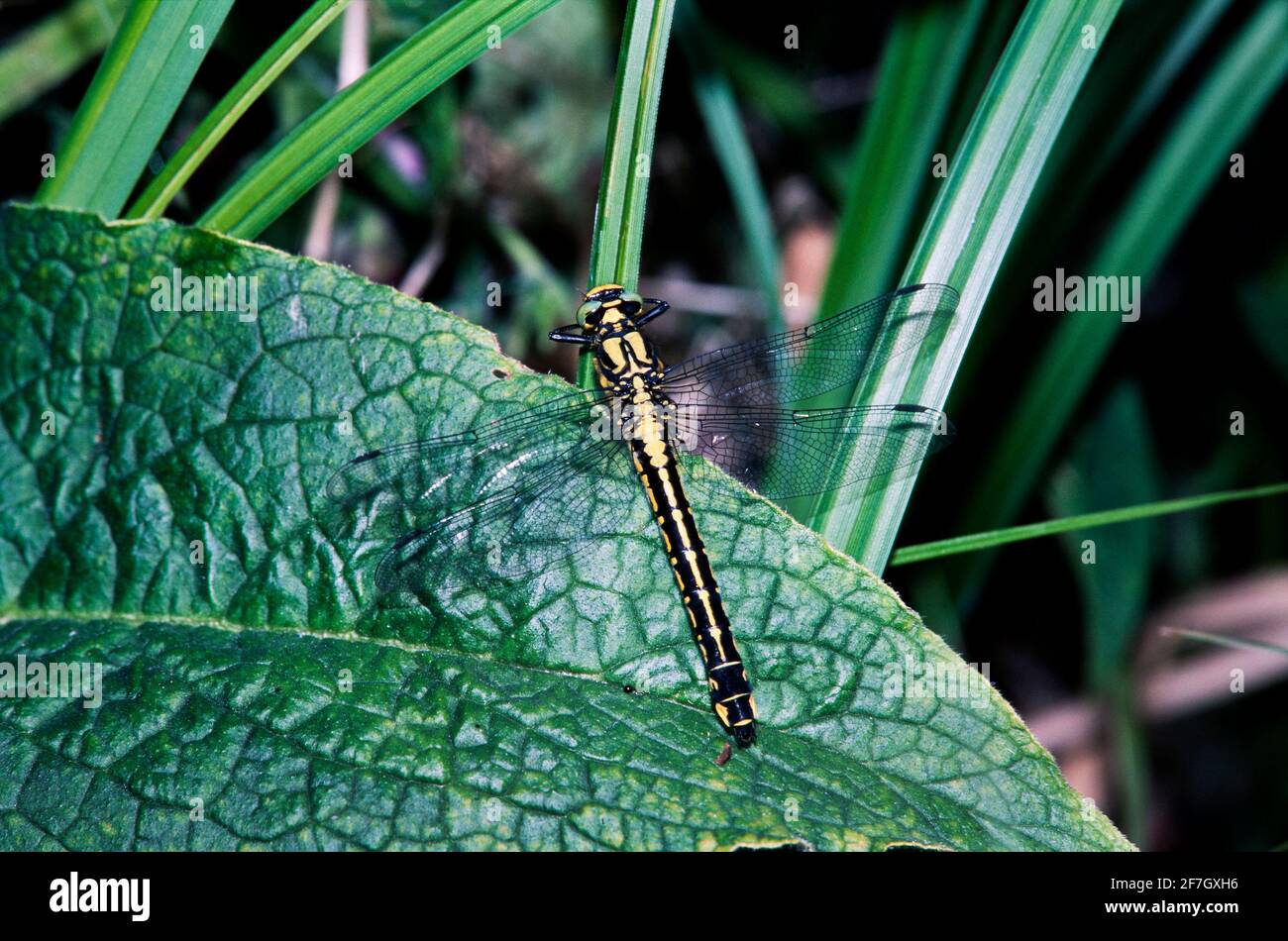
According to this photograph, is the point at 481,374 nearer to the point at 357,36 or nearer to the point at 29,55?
the point at 357,36

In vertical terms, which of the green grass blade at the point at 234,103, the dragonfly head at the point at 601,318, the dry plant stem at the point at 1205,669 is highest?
the green grass blade at the point at 234,103

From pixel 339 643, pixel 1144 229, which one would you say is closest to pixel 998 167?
pixel 1144 229

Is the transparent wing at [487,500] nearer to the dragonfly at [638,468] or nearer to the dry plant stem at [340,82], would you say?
the dragonfly at [638,468]

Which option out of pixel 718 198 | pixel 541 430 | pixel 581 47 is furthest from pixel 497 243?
pixel 541 430

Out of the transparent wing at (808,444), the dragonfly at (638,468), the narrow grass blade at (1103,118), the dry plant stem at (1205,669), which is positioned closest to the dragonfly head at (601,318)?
the dragonfly at (638,468)

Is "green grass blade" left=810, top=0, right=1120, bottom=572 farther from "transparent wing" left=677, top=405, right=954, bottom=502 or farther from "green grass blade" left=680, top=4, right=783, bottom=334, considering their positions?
"green grass blade" left=680, top=4, right=783, bottom=334
